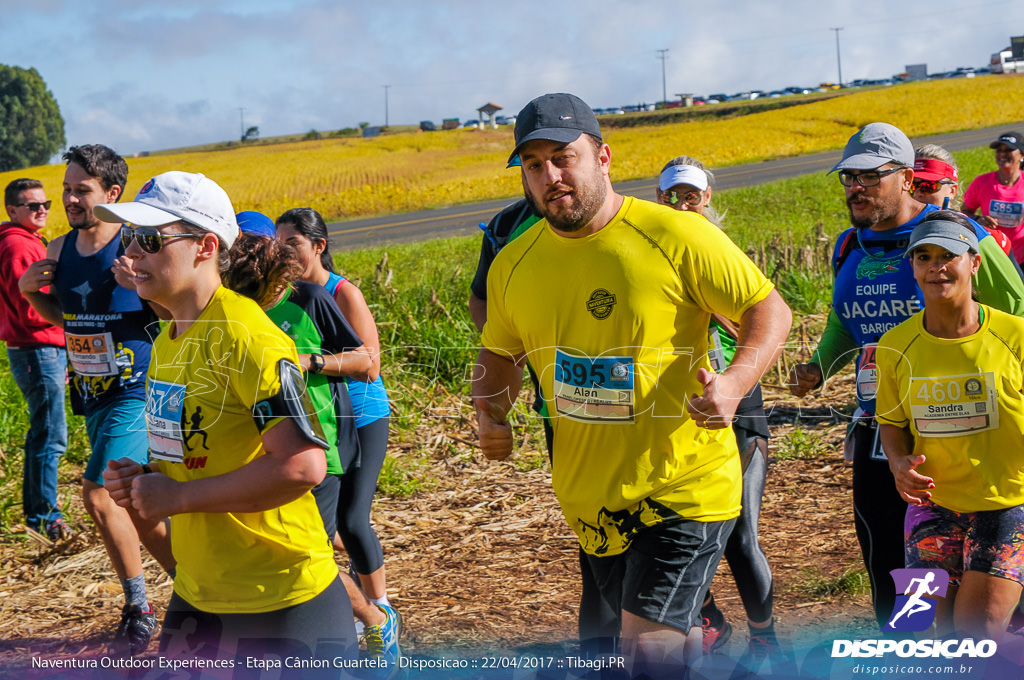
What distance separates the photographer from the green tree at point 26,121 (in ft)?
314

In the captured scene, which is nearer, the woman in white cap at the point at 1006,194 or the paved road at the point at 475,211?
the woman in white cap at the point at 1006,194

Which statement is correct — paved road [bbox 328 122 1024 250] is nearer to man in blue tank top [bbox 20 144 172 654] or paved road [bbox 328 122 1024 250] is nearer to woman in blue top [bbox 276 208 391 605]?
man in blue tank top [bbox 20 144 172 654]

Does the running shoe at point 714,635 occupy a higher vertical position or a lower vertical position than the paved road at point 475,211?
lower

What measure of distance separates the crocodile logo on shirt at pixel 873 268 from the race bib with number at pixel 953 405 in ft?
1.85

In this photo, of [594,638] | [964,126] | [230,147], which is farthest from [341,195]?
[230,147]

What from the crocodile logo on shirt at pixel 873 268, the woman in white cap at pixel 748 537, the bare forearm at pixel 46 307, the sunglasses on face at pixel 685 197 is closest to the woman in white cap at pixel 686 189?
the sunglasses on face at pixel 685 197

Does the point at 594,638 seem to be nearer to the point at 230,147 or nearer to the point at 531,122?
the point at 531,122

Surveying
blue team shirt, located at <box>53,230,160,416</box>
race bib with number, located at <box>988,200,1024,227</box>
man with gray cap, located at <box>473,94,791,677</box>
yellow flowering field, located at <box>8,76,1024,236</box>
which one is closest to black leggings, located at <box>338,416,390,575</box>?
blue team shirt, located at <box>53,230,160,416</box>

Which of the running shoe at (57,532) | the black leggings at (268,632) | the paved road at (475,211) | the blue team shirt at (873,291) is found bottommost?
the running shoe at (57,532)

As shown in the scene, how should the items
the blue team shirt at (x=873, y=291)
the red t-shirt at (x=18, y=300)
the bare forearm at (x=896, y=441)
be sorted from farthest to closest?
the red t-shirt at (x=18, y=300), the blue team shirt at (x=873, y=291), the bare forearm at (x=896, y=441)

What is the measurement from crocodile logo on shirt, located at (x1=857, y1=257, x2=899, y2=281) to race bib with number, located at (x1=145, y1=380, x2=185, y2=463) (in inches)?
105

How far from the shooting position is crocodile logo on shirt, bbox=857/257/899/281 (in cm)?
378

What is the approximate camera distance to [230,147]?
83375 mm

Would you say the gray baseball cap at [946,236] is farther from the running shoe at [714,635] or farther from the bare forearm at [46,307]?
the bare forearm at [46,307]
